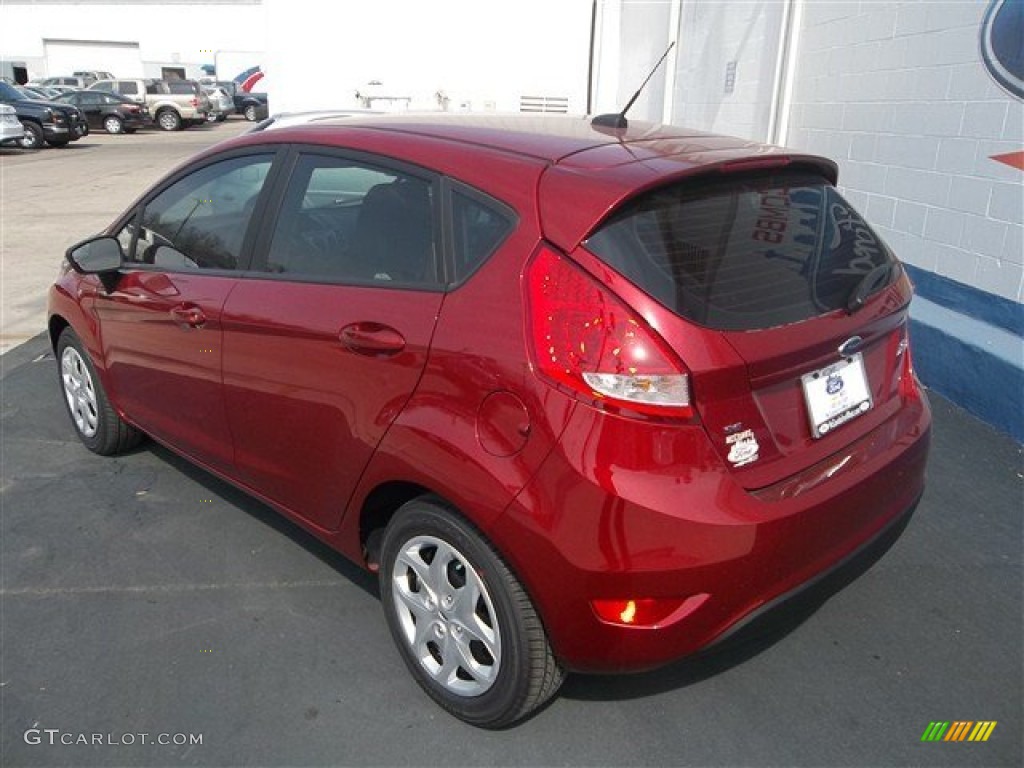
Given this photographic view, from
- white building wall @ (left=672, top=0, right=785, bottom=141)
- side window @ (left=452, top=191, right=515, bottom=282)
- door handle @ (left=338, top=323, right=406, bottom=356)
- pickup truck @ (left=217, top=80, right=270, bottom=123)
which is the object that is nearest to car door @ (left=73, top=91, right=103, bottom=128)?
pickup truck @ (left=217, top=80, right=270, bottom=123)

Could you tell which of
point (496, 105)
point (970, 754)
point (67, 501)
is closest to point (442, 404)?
point (970, 754)

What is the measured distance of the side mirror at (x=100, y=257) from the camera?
12.1 ft

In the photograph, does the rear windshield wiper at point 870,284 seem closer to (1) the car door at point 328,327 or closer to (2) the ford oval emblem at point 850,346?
(2) the ford oval emblem at point 850,346

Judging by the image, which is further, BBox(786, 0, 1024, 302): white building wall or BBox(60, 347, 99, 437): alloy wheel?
BBox(786, 0, 1024, 302): white building wall

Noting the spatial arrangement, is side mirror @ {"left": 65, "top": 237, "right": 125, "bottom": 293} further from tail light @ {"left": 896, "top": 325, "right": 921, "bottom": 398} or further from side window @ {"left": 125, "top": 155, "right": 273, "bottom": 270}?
tail light @ {"left": 896, "top": 325, "right": 921, "bottom": 398}

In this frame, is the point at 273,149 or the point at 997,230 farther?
the point at 997,230

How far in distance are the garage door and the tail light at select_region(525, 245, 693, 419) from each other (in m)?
55.5

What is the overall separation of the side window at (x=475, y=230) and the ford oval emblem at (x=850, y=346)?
1.00m

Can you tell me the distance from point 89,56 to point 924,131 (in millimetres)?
55469

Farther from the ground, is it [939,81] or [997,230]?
[939,81]

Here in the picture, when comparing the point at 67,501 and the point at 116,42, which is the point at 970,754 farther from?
the point at 116,42

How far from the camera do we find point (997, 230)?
4.50 metres

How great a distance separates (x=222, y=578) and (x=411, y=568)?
3.65 ft

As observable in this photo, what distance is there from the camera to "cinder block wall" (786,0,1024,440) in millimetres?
4410
